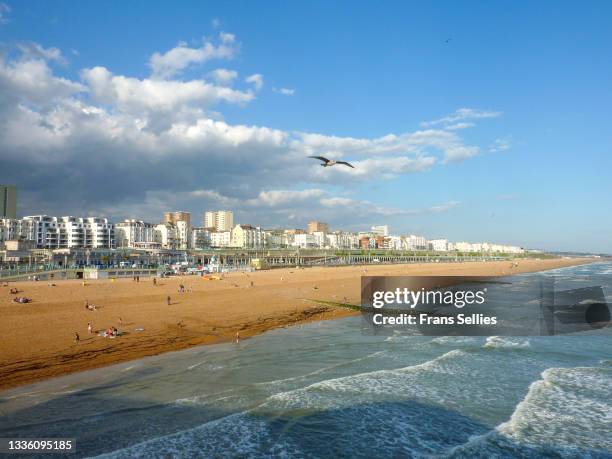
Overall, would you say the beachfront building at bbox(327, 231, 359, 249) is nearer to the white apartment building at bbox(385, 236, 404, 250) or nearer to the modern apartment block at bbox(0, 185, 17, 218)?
the white apartment building at bbox(385, 236, 404, 250)

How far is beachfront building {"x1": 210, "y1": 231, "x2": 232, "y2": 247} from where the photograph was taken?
145 metres

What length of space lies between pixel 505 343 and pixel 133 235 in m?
109

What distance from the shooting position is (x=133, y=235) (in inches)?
4424

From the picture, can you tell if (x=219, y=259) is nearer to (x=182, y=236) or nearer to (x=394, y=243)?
(x=182, y=236)

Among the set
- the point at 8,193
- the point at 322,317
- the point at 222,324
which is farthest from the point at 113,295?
the point at 8,193

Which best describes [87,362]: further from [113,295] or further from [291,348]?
[113,295]

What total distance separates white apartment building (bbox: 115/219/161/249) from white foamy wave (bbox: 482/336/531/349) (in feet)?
325

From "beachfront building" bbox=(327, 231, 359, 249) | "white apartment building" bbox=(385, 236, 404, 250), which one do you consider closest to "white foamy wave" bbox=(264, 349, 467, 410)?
"beachfront building" bbox=(327, 231, 359, 249)

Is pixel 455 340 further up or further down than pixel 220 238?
further down

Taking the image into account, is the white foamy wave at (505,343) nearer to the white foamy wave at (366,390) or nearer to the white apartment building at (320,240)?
the white foamy wave at (366,390)

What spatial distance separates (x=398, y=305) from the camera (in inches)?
Result: 1088

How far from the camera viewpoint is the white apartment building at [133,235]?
108250 mm

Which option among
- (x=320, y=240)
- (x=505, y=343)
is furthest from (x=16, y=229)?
(x=320, y=240)

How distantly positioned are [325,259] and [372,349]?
3406 inches
